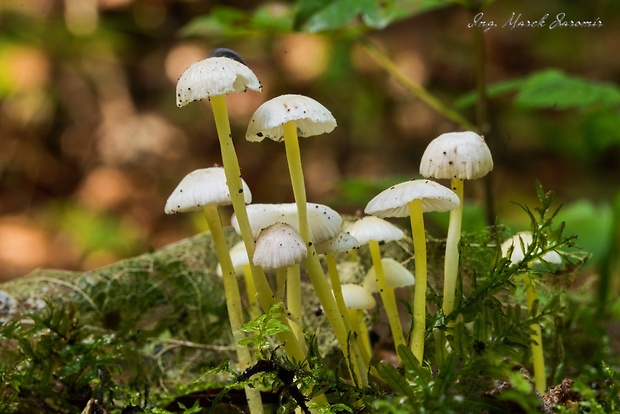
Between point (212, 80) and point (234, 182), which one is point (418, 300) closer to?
point (234, 182)

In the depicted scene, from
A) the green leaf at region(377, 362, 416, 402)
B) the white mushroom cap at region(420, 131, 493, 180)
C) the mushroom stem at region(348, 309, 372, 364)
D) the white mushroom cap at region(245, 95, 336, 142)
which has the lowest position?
the green leaf at region(377, 362, 416, 402)

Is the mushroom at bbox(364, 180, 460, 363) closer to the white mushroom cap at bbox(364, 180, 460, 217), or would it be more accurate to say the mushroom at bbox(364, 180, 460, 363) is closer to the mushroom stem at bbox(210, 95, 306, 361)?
the white mushroom cap at bbox(364, 180, 460, 217)

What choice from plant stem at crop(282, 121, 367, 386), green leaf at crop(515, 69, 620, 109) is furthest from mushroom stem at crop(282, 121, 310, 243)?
green leaf at crop(515, 69, 620, 109)

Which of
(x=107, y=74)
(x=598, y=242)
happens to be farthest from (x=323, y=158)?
(x=598, y=242)

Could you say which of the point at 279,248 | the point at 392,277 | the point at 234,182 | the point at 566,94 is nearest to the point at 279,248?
the point at 279,248

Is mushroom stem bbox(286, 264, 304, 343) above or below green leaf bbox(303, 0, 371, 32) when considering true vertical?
below

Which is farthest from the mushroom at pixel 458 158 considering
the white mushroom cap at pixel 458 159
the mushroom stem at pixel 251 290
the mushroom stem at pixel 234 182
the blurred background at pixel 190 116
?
the blurred background at pixel 190 116

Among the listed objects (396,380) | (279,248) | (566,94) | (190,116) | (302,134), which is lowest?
(396,380)
